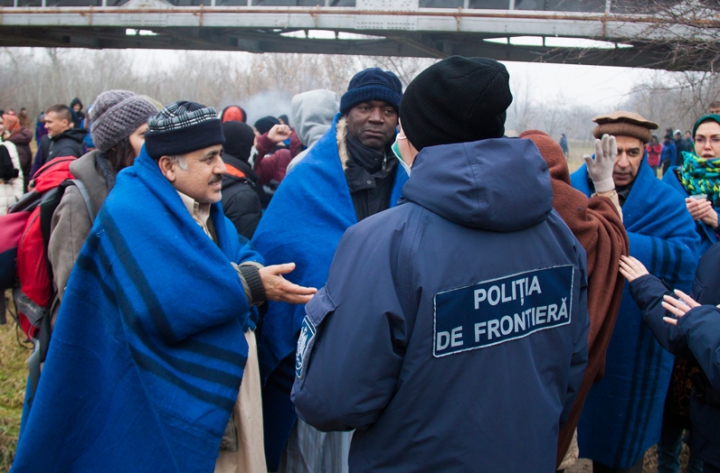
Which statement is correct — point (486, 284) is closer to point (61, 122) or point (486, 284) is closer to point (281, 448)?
point (281, 448)

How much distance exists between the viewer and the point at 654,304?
244 cm

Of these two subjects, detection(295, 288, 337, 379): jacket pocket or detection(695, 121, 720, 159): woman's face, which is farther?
detection(695, 121, 720, 159): woman's face

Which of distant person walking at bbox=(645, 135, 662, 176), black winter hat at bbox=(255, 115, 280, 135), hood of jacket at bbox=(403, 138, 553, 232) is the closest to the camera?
hood of jacket at bbox=(403, 138, 553, 232)

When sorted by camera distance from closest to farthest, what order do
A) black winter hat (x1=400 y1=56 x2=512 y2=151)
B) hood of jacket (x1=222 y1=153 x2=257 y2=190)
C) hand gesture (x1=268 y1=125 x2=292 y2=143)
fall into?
1. black winter hat (x1=400 y1=56 x2=512 y2=151)
2. hood of jacket (x1=222 y1=153 x2=257 y2=190)
3. hand gesture (x1=268 y1=125 x2=292 y2=143)

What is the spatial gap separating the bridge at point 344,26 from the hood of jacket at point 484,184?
5.58 meters

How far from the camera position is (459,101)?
1.55m

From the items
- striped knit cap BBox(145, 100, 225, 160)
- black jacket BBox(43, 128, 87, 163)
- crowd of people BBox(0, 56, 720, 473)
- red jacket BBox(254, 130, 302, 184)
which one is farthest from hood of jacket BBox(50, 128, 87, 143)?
striped knit cap BBox(145, 100, 225, 160)

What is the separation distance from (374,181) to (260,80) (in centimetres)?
2716

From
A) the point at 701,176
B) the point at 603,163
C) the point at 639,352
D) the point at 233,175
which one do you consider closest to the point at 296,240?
the point at 233,175

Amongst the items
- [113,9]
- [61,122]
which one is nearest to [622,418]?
[61,122]

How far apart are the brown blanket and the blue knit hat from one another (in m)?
0.72

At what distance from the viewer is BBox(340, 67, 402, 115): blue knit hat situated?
113 inches

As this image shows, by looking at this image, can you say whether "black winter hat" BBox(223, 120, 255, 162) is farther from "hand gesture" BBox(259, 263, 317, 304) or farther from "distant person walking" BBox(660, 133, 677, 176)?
"distant person walking" BBox(660, 133, 677, 176)

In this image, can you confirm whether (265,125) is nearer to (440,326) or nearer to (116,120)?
(116,120)
